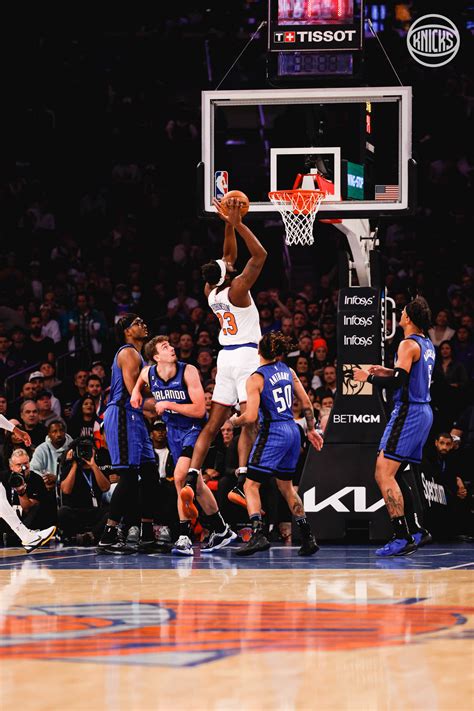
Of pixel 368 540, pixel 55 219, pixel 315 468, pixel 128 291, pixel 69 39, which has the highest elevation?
pixel 69 39

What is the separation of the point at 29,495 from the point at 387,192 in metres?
4.66

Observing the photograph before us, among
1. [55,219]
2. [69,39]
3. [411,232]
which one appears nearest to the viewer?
[411,232]

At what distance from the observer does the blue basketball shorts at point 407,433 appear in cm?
1004

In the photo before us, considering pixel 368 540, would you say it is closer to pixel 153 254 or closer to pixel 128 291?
pixel 128 291

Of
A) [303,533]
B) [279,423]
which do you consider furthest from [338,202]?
[303,533]

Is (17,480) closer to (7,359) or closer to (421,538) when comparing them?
(421,538)

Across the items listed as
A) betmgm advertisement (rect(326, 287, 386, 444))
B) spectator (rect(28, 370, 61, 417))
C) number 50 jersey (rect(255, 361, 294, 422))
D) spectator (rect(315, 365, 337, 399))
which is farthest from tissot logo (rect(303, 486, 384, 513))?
spectator (rect(28, 370, 61, 417))

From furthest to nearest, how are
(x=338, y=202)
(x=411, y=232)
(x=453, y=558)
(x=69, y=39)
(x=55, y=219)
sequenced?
1. (x=69, y=39)
2. (x=55, y=219)
3. (x=411, y=232)
4. (x=338, y=202)
5. (x=453, y=558)

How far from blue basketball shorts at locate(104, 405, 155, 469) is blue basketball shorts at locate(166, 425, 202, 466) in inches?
8.4

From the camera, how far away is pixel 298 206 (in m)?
10.9

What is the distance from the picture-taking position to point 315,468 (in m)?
11.3

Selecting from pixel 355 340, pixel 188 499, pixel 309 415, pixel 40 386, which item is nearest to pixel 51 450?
pixel 40 386

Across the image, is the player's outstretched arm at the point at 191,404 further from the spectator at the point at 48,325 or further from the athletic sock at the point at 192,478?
the spectator at the point at 48,325

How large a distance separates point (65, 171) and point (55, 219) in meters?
1.24
